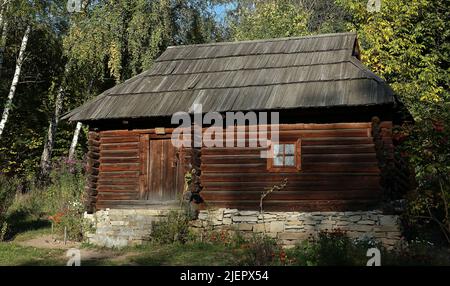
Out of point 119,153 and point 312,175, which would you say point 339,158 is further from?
point 119,153

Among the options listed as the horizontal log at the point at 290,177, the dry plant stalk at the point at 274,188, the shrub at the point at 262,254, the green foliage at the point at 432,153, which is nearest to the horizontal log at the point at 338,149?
the horizontal log at the point at 290,177

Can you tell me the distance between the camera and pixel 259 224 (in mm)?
10133

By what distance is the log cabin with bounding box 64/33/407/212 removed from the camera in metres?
9.77

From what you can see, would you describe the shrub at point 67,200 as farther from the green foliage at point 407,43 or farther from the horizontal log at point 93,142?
the green foliage at point 407,43

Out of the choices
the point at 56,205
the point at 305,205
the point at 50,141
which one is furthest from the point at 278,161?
the point at 50,141

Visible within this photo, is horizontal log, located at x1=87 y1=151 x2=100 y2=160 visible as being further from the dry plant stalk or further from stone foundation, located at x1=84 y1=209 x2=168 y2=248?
the dry plant stalk

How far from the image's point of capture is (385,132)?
971 centimetres

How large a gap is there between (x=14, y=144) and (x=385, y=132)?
14881mm

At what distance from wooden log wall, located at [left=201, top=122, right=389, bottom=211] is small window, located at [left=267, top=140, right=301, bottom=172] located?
4.1 inches

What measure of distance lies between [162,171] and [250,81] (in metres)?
2.87

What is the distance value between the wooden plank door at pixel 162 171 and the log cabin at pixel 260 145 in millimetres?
23
